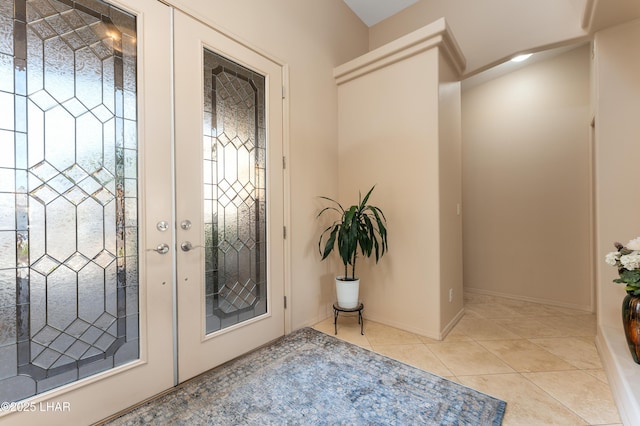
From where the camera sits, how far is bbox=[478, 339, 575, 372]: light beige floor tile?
1.96m

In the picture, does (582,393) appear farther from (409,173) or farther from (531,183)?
(531,183)

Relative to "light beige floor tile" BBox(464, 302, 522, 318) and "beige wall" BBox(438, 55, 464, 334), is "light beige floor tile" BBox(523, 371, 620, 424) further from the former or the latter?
"light beige floor tile" BBox(464, 302, 522, 318)

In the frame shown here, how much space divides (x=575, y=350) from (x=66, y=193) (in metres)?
3.56

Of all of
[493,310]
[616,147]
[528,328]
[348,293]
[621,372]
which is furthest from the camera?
[493,310]

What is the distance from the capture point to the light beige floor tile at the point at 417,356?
6.38 ft

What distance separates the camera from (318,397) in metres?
1.65

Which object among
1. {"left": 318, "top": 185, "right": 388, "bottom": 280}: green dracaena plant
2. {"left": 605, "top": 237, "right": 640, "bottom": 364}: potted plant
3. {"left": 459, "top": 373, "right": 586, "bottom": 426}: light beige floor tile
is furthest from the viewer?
{"left": 318, "top": 185, "right": 388, "bottom": 280}: green dracaena plant

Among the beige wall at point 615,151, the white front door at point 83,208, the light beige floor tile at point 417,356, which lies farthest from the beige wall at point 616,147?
the white front door at point 83,208

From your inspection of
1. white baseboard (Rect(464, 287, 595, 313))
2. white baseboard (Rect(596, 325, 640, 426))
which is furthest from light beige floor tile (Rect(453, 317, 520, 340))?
white baseboard (Rect(464, 287, 595, 313))

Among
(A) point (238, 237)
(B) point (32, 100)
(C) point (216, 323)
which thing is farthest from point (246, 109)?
(C) point (216, 323)

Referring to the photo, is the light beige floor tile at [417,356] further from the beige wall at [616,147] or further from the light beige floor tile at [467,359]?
the beige wall at [616,147]

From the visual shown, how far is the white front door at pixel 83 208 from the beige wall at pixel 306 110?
0.89 metres

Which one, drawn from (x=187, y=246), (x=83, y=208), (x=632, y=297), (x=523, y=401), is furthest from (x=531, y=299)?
(x=83, y=208)

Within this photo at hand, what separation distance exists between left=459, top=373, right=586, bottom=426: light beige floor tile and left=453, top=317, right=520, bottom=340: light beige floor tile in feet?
2.04
